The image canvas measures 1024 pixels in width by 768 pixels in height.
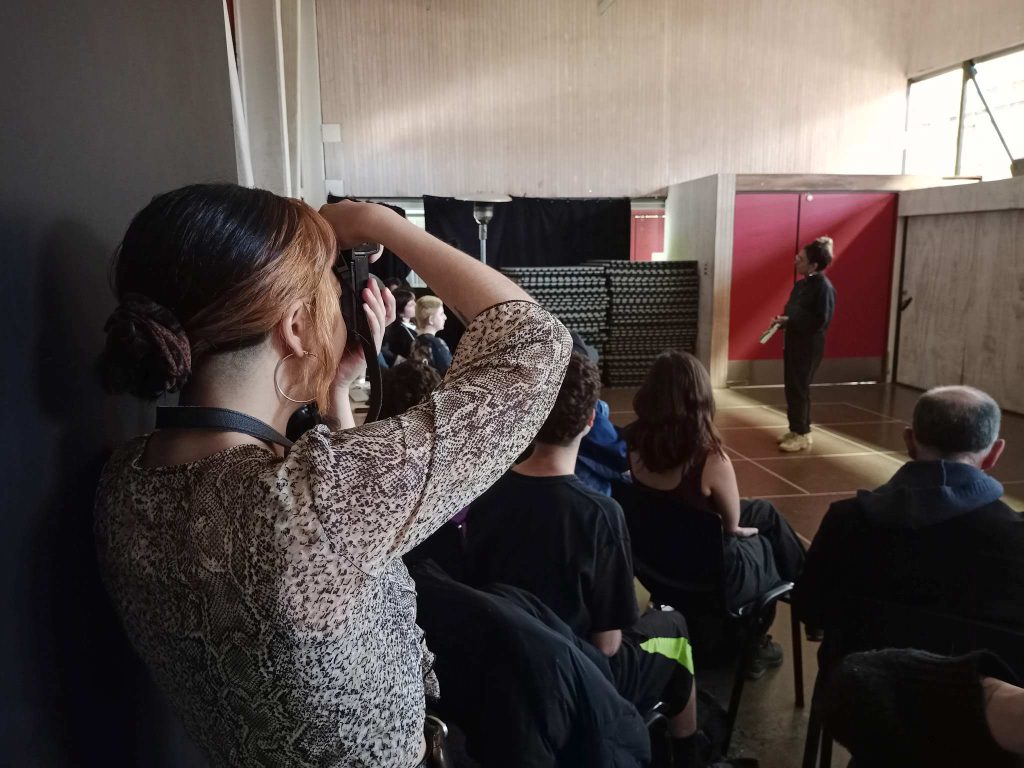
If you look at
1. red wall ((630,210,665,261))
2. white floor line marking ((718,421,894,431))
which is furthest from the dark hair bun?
red wall ((630,210,665,261))

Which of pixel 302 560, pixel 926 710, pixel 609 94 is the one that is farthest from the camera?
pixel 609 94

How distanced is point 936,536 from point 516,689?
118 cm

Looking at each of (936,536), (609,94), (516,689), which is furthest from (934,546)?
(609,94)

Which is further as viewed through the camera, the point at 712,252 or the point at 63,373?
the point at 712,252

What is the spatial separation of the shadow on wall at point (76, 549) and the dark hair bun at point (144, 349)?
87mm

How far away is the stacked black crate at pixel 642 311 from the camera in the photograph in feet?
31.3

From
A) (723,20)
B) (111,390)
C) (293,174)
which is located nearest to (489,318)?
(111,390)

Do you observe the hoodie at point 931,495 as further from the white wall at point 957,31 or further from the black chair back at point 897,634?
the white wall at point 957,31

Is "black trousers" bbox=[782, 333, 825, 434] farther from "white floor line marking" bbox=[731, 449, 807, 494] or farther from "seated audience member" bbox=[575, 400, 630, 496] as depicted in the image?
"seated audience member" bbox=[575, 400, 630, 496]

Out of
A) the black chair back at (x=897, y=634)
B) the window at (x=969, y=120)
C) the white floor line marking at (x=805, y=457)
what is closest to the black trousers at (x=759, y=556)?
the black chair back at (x=897, y=634)

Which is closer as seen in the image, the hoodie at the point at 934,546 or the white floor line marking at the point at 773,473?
the hoodie at the point at 934,546

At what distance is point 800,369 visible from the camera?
575 cm

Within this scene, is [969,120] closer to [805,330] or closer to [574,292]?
[574,292]

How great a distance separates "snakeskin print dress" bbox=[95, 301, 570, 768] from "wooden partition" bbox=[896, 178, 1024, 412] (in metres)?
8.48
